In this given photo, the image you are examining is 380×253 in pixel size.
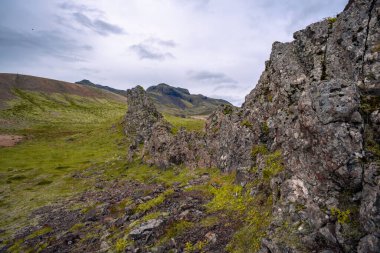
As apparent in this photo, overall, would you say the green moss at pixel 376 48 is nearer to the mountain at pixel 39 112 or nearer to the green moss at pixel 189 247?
the green moss at pixel 189 247

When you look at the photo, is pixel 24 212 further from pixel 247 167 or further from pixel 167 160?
pixel 247 167

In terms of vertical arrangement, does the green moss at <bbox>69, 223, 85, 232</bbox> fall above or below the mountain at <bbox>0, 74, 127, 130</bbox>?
below

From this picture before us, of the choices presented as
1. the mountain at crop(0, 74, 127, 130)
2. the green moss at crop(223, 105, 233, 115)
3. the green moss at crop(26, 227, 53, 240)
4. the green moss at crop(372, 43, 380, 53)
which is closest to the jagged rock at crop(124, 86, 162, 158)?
the green moss at crop(223, 105, 233, 115)

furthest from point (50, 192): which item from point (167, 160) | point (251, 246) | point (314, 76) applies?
point (314, 76)

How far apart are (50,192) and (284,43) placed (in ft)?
154

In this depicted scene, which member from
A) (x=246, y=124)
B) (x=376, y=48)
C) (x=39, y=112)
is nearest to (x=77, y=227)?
(x=246, y=124)

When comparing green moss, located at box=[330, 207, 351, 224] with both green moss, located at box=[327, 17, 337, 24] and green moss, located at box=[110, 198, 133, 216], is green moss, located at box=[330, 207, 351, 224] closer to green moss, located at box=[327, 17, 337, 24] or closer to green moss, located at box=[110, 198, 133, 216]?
green moss, located at box=[327, 17, 337, 24]

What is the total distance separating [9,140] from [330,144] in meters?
118

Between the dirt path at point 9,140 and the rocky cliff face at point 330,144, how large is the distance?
100230 millimetres

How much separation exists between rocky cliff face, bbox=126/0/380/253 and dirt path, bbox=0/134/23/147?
3946 inches

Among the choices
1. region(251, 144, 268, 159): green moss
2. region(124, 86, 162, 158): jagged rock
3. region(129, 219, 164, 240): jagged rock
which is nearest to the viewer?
region(129, 219, 164, 240): jagged rock

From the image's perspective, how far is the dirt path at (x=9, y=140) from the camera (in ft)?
328

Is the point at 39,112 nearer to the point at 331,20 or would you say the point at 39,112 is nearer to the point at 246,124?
the point at 246,124

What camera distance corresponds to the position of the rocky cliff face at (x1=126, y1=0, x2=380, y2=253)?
1423cm
